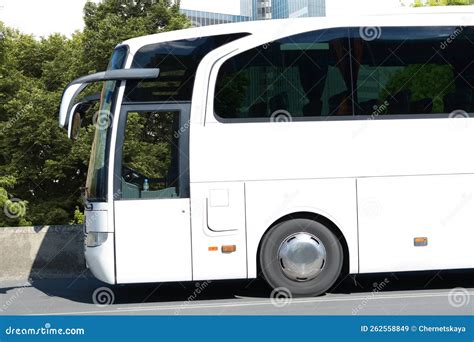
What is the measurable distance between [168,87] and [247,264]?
234 cm

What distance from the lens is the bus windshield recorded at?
9.84 meters

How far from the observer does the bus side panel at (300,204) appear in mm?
9820

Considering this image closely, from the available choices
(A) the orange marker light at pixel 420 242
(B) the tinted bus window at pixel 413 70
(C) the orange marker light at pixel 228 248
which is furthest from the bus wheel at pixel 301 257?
(B) the tinted bus window at pixel 413 70

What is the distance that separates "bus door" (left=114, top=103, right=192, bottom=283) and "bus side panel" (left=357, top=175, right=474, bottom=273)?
7.16 ft

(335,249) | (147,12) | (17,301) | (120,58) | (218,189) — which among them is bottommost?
(17,301)

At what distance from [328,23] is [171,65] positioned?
78.8 inches

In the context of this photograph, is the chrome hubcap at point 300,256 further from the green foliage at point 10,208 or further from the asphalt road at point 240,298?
the green foliage at point 10,208

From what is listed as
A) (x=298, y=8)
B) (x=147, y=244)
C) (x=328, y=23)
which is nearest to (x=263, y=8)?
(x=298, y=8)

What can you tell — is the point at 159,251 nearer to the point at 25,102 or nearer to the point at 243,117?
the point at 243,117

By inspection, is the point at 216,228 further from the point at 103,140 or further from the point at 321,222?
the point at 103,140

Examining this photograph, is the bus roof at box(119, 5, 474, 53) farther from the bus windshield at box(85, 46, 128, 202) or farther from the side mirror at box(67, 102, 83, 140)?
the side mirror at box(67, 102, 83, 140)
